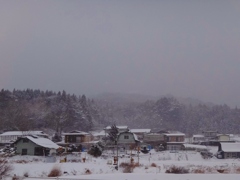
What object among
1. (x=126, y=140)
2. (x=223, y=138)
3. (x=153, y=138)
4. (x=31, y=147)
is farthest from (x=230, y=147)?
(x=31, y=147)

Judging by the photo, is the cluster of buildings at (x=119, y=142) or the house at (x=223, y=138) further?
the house at (x=223, y=138)

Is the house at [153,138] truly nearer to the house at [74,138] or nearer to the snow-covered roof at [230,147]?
the house at [74,138]

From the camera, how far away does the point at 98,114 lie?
241ft

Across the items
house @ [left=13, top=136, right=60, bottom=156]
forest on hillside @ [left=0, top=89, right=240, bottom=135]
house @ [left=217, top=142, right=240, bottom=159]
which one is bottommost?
house @ [left=217, top=142, right=240, bottom=159]

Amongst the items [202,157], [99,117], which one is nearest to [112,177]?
[202,157]

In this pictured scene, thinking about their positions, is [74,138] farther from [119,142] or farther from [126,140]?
[126,140]

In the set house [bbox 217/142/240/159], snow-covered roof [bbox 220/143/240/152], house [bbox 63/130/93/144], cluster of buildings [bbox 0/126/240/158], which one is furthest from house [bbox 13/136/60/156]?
snow-covered roof [bbox 220/143/240/152]

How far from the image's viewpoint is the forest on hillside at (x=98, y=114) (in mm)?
56588

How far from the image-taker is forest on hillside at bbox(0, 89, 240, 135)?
56.6 m

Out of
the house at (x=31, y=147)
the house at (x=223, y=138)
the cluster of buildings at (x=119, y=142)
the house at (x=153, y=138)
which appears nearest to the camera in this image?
the house at (x=31, y=147)

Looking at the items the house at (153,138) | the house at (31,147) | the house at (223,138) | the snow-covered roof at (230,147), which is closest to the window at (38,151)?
the house at (31,147)

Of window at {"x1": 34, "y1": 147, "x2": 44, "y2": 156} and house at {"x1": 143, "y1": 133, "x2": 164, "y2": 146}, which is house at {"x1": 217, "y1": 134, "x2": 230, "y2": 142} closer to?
house at {"x1": 143, "y1": 133, "x2": 164, "y2": 146}

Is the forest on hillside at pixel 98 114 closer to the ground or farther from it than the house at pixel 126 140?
farther from it

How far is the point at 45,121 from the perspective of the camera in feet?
191
